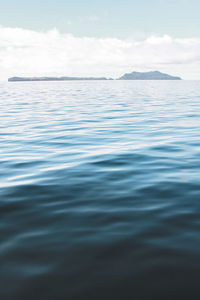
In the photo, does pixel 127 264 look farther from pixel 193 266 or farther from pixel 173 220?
pixel 173 220

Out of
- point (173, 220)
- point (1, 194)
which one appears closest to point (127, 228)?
point (173, 220)

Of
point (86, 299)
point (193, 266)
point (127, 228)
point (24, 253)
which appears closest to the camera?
point (86, 299)

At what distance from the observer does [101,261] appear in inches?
159

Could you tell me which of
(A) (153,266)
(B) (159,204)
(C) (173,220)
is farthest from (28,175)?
(A) (153,266)

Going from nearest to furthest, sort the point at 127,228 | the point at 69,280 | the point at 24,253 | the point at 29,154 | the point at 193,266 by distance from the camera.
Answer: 1. the point at 69,280
2. the point at 193,266
3. the point at 24,253
4. the point at 127,228
5. the point at 29,154

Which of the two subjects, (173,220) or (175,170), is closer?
(173,220)

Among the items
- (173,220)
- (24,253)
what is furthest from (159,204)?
(24,253)

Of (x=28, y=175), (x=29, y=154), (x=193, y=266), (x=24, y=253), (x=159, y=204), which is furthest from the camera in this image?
(x=29, y=154)

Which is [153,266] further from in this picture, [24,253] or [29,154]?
[29,154]

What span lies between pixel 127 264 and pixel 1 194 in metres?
3.73

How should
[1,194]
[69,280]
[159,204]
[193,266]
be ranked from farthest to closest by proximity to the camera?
[1,194], [159,204], [193,266], [69,280]

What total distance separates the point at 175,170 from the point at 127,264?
Answer: 487 centimetres

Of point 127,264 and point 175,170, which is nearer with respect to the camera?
point 127,264

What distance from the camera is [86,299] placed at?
11.0 ft
